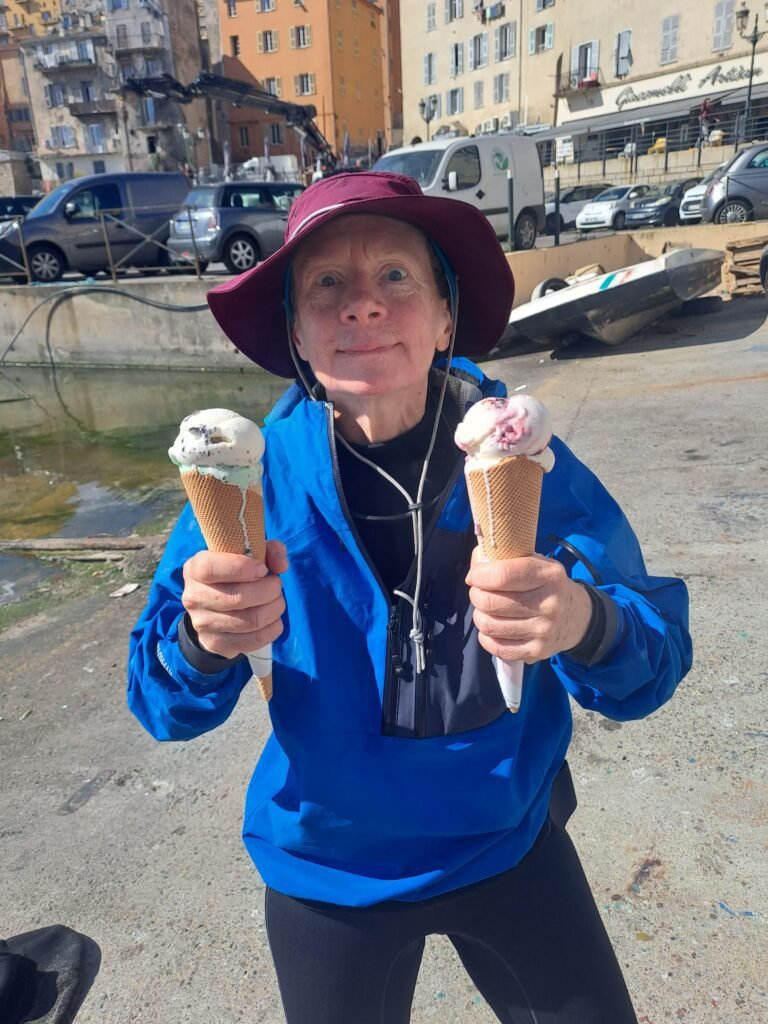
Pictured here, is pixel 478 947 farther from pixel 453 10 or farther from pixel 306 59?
pixel 306 59

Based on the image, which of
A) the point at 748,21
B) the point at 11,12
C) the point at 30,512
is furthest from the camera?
the point at 11,12

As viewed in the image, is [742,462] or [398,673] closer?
[398,673]

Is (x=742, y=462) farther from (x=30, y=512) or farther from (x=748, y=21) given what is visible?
(x=748, y=21)

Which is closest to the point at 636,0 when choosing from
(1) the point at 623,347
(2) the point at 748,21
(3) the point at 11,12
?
(2) the point at 748,21

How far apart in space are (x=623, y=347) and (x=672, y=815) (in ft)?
25.6

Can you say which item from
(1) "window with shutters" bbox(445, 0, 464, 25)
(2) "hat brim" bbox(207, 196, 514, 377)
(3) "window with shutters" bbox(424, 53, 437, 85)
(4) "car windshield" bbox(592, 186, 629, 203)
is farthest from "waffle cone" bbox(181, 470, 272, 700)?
(3) "window with shutters" bbox(424, 53, 437, 85)

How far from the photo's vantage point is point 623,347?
9.20 m

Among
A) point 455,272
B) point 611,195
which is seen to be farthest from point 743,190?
point 455,272

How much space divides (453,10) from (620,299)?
4689 centimetres

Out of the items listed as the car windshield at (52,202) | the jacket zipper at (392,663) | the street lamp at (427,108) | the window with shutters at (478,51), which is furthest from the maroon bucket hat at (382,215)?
the street lamp at (427,108)

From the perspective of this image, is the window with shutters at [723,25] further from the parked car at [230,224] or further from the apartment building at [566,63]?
the parked car at [230,224]

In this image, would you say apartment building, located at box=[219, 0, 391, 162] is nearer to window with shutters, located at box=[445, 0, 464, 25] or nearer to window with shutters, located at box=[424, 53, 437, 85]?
window with shutters, located at box=[424, 53, 437, 85]

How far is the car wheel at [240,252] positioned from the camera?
561 inches

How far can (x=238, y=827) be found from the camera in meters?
2.47
